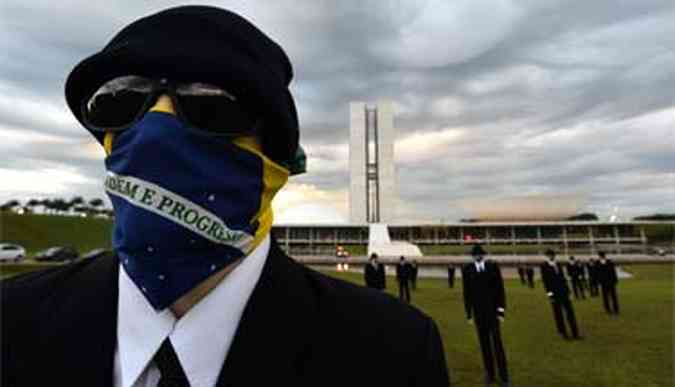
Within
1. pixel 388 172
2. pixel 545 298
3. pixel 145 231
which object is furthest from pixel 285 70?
pixel 388 172

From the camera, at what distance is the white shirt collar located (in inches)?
40.6

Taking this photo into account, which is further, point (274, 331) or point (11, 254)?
point (11, 254)

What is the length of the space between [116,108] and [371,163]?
76.2 metres

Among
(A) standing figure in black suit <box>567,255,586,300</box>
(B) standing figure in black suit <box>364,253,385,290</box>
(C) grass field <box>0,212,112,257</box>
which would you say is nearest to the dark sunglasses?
(B) standing figure in black suit <box>364,253,385,290</box>

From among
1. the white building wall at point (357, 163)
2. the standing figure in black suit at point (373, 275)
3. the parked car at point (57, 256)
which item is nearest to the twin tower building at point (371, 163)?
the white building wall at point (357, 163)

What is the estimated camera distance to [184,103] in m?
1.11

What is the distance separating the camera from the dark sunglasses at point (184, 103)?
43.5 inches

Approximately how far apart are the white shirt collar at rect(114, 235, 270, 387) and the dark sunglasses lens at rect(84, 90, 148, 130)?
0.38 m

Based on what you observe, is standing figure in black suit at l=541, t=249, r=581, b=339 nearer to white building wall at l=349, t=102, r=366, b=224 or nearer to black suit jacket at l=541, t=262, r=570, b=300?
black suit jacket at l=541, t=262, r=570, b=300

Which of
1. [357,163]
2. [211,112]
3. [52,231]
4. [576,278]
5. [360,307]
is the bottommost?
[576,278]

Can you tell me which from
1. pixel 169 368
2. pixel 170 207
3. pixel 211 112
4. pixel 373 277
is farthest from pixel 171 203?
pixel 373 277

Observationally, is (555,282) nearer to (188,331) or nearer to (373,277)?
(373,277)

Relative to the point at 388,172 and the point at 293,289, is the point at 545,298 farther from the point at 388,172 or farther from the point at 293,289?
the point at 388,172

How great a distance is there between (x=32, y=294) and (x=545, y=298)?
20517 millimetres
